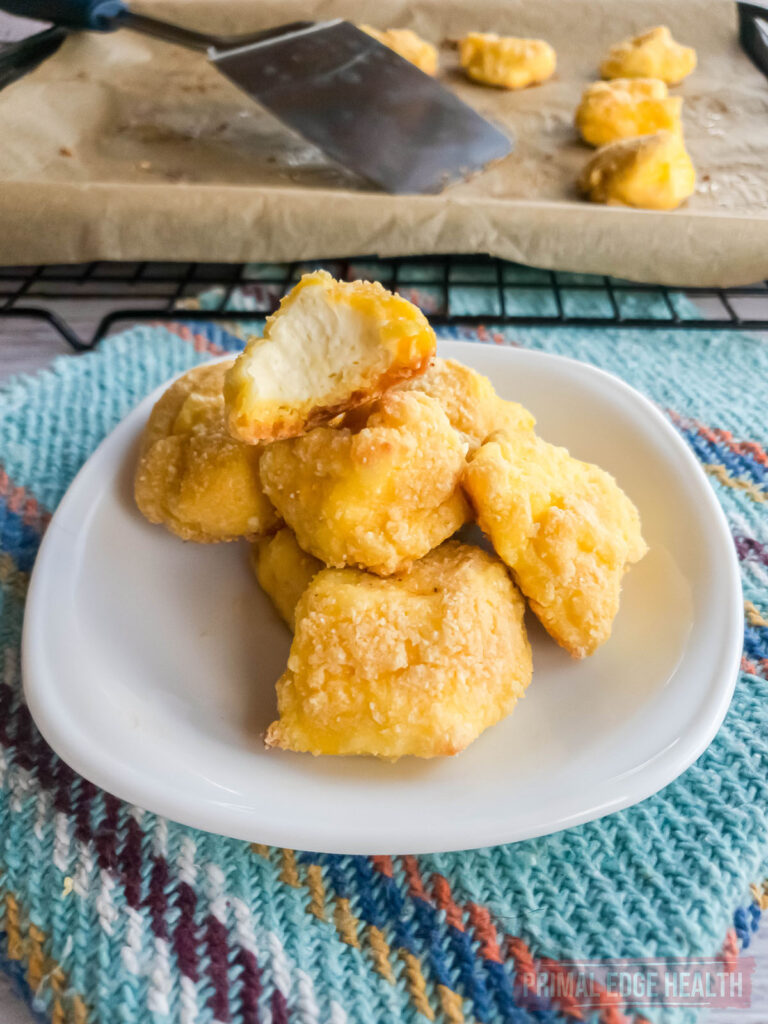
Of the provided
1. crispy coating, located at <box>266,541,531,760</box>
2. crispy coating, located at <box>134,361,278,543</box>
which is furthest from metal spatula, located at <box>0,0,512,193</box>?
crispy coating, located at <box>266,541,531,760</box>

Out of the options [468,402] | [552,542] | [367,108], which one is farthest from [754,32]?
[552,542]

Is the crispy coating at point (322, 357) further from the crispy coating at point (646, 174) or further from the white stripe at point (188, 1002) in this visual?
the crispy coating at point (646, 174)

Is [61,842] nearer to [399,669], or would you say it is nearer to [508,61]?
[399,669]

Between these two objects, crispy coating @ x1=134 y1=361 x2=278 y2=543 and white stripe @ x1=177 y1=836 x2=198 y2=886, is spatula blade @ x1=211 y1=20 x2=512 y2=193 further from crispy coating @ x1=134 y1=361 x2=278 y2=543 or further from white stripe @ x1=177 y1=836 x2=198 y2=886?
white stripe @ x1=177 y1=836 x2=198 y2=886

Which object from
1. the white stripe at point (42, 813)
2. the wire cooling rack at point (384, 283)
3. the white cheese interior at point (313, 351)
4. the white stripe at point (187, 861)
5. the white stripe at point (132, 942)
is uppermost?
the white cheese interior at point (313, 351)

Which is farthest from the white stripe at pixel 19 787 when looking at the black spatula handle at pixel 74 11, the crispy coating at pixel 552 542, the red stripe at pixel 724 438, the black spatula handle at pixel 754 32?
the black spatula handle at pixel 754 32

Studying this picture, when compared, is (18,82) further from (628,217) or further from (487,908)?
(487,908)
